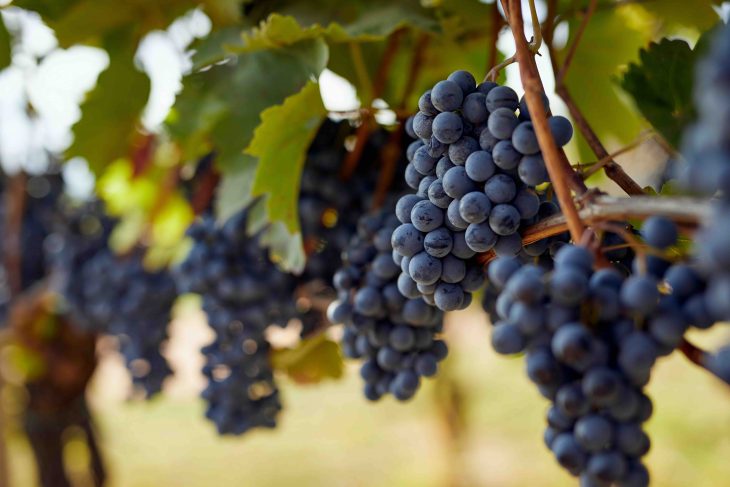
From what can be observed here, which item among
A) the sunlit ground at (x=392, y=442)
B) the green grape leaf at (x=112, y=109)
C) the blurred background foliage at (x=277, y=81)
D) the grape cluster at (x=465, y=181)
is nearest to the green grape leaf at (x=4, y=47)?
the blurred background foliage at (x=277, y=81)

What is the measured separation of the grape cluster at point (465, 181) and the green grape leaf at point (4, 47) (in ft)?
2.11

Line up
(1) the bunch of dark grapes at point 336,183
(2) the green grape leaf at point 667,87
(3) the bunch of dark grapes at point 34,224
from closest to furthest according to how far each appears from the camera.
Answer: (2) the green grape leaf at point 667,87 < (1) the bunch of dark grapes at point 336,183 < (3) the bunch of dark grapes at point 34,224

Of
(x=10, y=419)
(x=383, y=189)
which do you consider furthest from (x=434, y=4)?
(x=10, y=419)

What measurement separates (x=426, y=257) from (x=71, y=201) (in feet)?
4.40

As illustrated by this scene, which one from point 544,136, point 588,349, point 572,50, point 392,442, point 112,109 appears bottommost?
point 392,442

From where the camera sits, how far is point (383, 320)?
1.84 ft

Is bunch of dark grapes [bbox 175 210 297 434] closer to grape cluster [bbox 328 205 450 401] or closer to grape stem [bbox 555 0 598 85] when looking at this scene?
grape cluster [bbox 328 205 450 401]

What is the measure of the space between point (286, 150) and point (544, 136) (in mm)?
316

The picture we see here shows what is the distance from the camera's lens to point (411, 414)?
5.08 metres

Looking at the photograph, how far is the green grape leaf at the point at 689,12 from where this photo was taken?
0.67m

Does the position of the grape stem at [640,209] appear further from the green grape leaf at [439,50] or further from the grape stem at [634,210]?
the green grape leaf at [439,50]

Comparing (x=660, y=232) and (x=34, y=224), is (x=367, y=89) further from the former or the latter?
(x=34, y=224)

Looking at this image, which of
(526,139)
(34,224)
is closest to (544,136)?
(526,139)

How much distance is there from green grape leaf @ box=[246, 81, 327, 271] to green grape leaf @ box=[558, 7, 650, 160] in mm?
379
